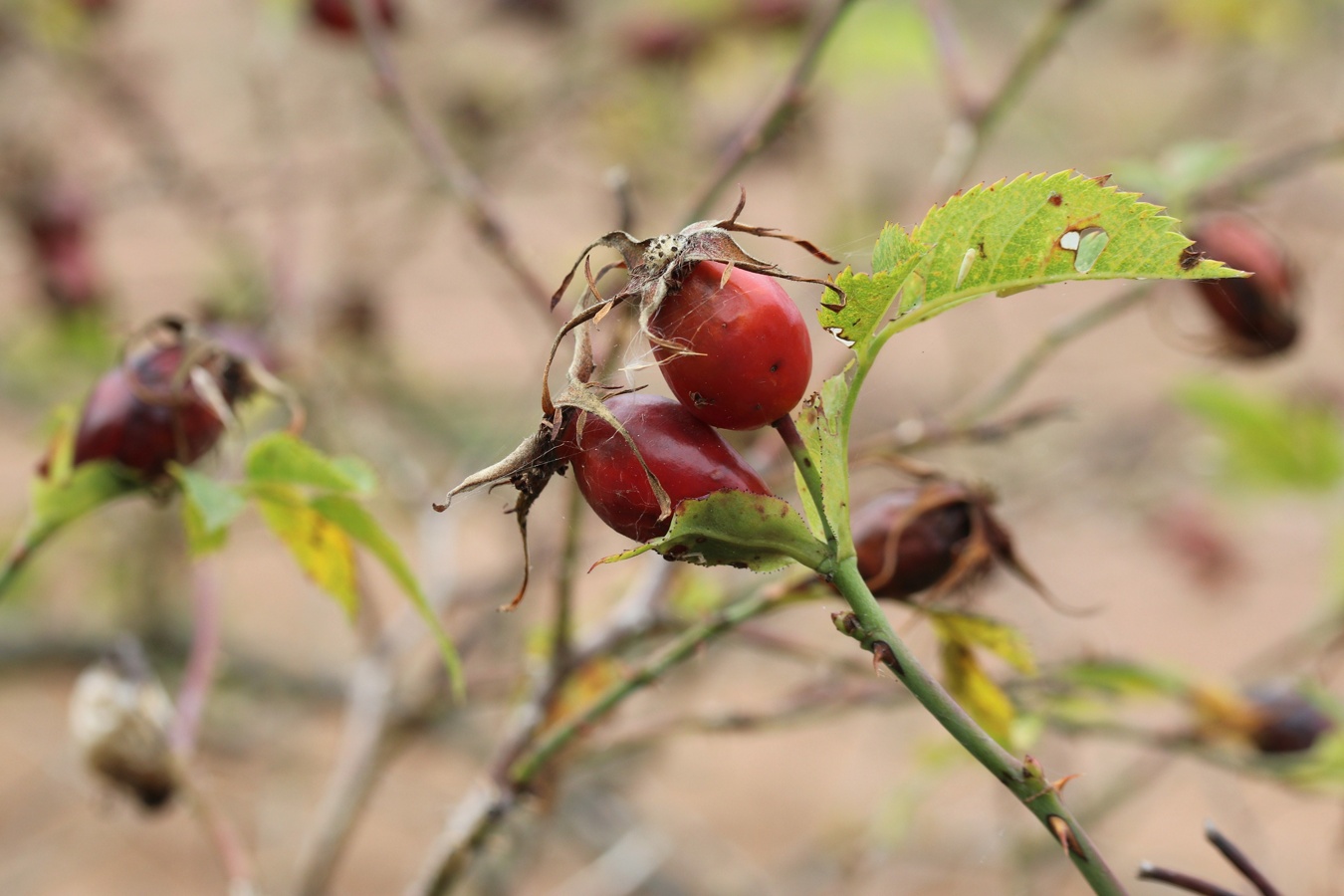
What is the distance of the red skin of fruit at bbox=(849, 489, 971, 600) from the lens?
0.78 meters

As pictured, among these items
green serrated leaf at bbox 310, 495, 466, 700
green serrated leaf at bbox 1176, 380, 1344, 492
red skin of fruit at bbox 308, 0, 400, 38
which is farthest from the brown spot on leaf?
red skin of fruit at bbox 308, 0, 400, 38

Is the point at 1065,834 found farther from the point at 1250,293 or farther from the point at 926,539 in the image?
the point at 1250,293

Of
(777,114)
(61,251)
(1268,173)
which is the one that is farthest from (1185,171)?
(61,251)

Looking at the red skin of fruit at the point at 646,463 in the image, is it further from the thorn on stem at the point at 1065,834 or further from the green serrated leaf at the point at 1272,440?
the green serrated leaf at the point at 1272,440

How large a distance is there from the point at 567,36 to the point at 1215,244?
6.95 ft

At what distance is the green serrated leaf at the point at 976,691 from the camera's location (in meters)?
0.79

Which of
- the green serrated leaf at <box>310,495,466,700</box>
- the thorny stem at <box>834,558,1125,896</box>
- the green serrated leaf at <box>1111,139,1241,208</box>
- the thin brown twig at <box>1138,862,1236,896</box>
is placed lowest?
the thin brown twig at <box>1138,862,1236,896</box>

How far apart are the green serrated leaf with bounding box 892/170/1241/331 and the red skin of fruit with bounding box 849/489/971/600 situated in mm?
245

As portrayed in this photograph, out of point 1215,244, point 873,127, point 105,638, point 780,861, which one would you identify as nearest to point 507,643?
point 105,638

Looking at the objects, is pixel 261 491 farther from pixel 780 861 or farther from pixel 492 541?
pixel 492 541

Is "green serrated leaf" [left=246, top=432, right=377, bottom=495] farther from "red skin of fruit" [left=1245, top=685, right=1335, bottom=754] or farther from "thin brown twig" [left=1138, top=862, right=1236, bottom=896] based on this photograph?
"red skin of fruit" [left=1245, top=685, right=1335, bottom=754]

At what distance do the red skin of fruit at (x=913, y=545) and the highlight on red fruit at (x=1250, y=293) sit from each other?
0.63 m

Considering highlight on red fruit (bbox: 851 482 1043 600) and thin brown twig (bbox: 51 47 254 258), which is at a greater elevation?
thin brown twig (bbox: 51 47 254 258)

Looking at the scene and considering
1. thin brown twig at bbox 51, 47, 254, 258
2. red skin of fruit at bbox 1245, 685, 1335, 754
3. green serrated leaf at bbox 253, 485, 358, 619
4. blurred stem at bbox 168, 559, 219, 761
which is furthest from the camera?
thin brown twig at bbox 51, 47, 254, 258
